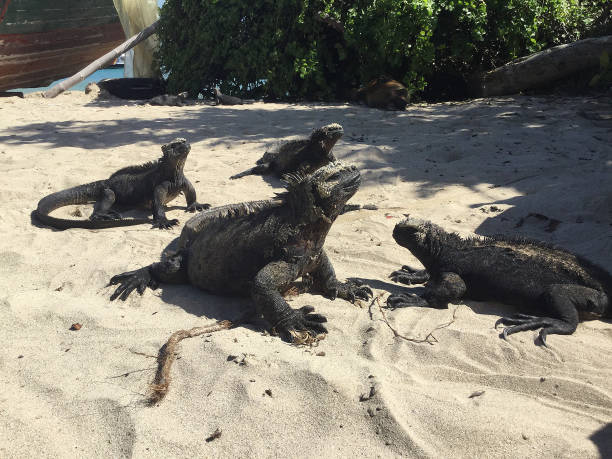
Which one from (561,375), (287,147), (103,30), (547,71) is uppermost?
(103,30)

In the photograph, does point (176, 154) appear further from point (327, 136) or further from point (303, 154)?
point (327, 136)

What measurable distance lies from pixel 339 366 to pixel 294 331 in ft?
1.52

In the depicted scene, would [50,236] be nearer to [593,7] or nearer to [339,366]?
[339,366]

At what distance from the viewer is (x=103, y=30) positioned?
17.6 metres

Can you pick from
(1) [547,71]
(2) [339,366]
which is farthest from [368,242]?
(1) [547,71]

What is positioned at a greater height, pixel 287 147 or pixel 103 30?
pixel 103 30

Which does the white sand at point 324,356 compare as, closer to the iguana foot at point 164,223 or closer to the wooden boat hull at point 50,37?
the iguana foot at point 164,223

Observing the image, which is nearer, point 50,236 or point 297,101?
point 50,236

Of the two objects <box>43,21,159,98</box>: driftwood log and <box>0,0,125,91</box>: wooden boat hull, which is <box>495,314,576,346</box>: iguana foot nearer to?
<box>43,21,159,98</box>: driftwood log

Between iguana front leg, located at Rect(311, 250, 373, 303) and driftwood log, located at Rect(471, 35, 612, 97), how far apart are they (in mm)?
8039

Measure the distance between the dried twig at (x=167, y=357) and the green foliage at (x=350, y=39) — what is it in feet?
28.3

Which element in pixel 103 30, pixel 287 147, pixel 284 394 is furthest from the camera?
pixel 103 30

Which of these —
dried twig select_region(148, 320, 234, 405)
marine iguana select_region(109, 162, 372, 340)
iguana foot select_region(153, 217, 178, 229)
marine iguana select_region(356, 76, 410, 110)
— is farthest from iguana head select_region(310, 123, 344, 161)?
marine iguana select_region(356, 76, 410, 110)

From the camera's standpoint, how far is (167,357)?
2.82 meters
